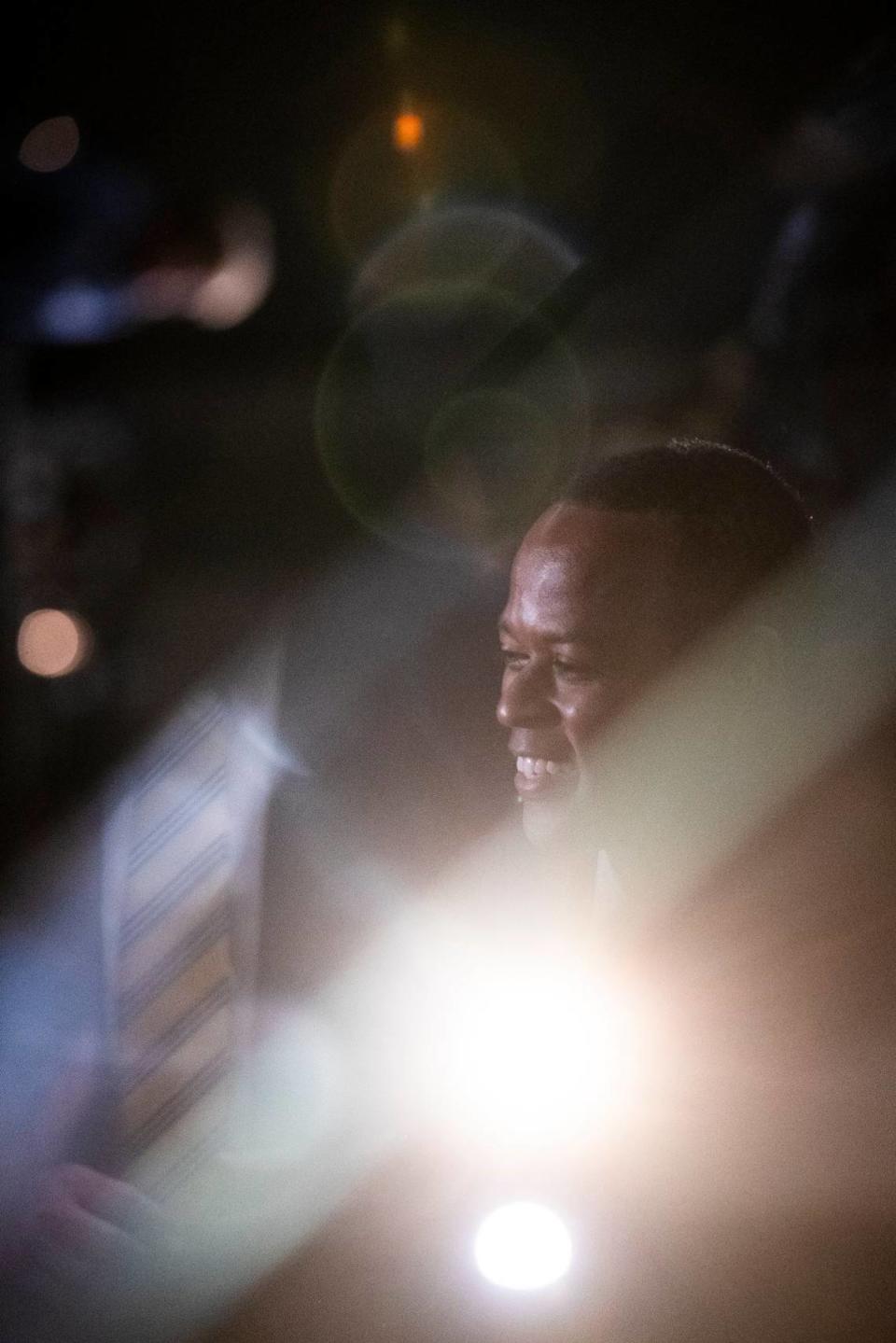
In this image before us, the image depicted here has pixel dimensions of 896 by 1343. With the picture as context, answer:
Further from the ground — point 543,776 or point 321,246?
point 321,246

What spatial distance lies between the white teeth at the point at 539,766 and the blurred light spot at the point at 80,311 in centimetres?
182

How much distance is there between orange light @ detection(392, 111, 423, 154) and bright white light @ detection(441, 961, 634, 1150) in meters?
2.38

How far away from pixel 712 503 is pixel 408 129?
7.25 feet

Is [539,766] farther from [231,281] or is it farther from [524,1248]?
[231,281]

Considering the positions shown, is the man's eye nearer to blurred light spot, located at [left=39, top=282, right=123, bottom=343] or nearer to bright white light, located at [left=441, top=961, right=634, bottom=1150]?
bright white light, located at [left=441, top=961, right=634, bottom=1150]

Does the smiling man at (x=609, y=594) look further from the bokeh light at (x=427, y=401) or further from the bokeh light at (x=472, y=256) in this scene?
the bokeh light at (x=472, y=256)

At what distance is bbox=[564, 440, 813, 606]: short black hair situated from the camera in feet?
5.13

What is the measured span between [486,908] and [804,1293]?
84 centimetres

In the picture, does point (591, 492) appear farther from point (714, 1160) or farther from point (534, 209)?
point (534, 209)

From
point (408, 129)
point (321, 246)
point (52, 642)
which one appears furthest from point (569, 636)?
point (321, 246)

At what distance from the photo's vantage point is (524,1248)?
58.6 inches

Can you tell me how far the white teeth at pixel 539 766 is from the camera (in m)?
1.58

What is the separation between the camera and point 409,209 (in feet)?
12.8

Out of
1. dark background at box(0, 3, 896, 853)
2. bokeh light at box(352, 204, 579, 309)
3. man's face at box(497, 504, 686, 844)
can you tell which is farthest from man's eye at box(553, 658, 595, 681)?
bokeh light at box(352, 204, 579, 309)
